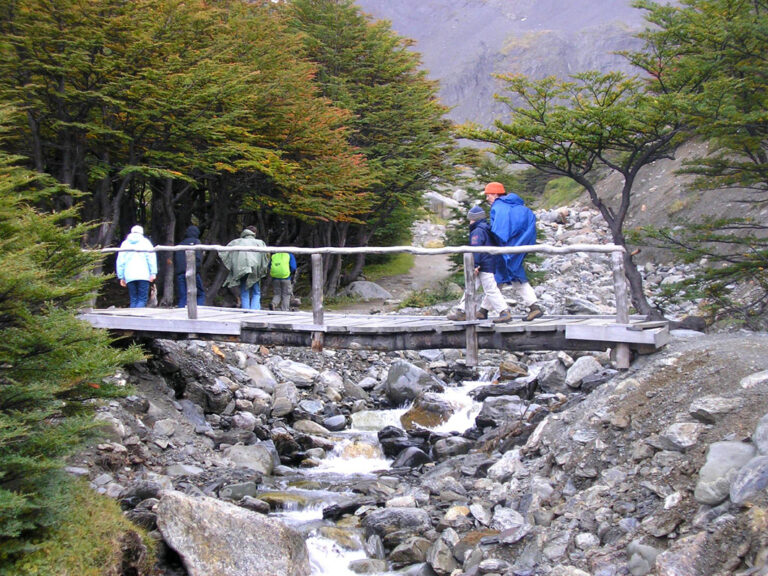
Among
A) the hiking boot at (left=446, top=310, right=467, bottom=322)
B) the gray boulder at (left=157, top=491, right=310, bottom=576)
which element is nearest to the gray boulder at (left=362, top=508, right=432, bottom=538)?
the gray boulder at (left=157, top=491, right=310, bottom=576)

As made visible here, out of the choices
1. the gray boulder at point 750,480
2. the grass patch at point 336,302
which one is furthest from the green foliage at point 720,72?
the grass patch at point 336,302

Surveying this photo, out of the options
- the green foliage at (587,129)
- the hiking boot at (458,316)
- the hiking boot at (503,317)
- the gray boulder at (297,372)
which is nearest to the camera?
the hiking boot at (503,317)

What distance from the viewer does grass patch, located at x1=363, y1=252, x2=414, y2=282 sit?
31.0 meters

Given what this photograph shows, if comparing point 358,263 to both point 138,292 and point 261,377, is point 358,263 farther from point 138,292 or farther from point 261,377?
point 138,292

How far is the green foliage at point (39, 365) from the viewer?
633 centimetres

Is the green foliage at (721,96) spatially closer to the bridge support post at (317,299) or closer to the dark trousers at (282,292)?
the bridge support post at (317,299)

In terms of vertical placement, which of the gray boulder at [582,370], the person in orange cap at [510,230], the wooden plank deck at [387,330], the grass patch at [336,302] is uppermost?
the person in orange cap at [510,230]

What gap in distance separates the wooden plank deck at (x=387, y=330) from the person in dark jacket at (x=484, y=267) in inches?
8.1

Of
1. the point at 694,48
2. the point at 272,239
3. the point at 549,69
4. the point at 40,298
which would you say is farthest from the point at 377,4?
the point at 40,298

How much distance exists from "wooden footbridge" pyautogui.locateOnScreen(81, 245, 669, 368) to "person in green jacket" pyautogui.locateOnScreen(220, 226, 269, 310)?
103 cm

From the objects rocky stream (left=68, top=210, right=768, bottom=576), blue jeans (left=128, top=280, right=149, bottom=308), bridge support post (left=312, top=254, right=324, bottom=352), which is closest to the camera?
rocky stream (left=68, top=210, right=768, bottom=576)

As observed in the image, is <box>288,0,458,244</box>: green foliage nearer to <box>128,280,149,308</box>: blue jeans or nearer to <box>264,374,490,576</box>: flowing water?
<box>264,374,490,576</box>: flowing water

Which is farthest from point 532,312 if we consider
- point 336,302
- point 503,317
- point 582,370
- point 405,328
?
point 336,302

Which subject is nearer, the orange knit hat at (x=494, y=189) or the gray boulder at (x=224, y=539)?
the gray boulder at (x=224, y=539)
